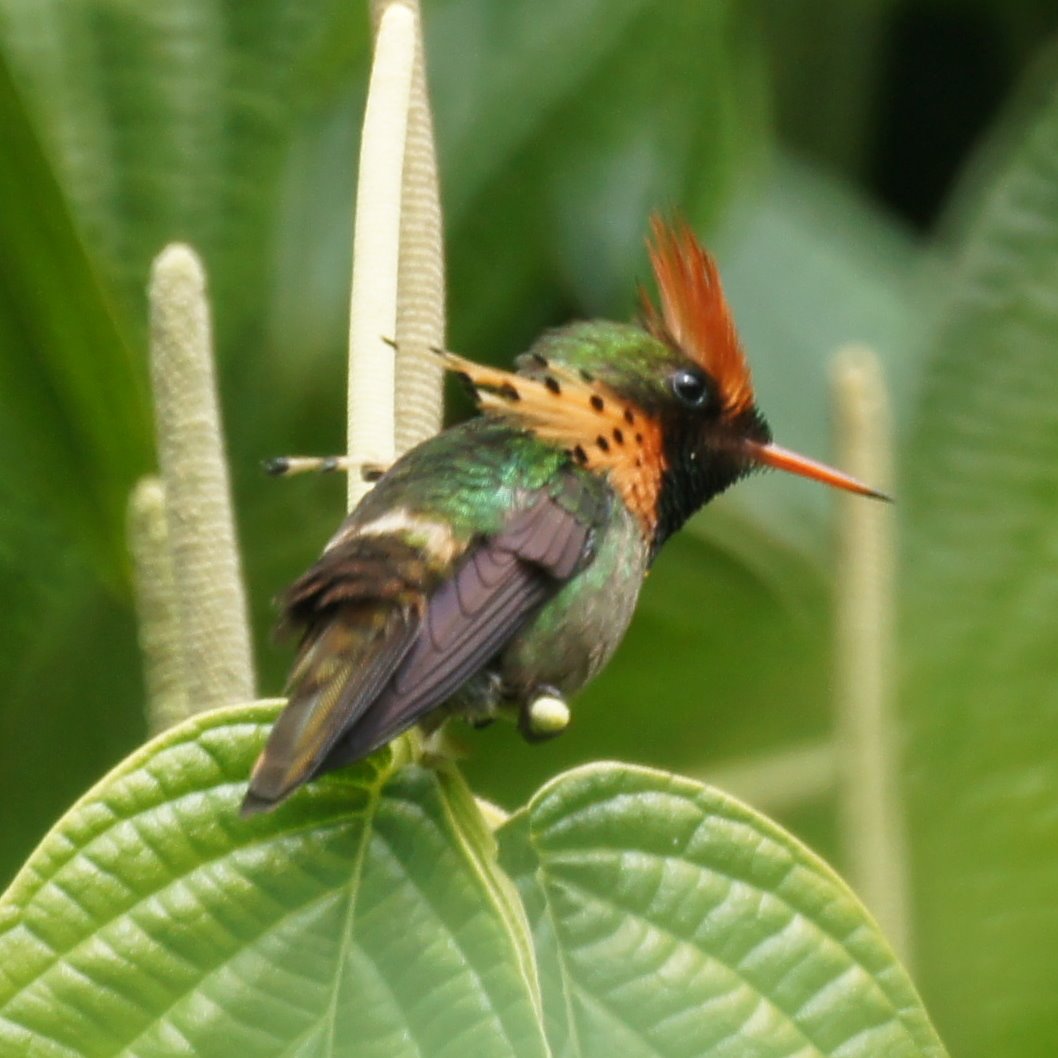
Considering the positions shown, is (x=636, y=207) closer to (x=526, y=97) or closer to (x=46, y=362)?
(x=526, y=97)

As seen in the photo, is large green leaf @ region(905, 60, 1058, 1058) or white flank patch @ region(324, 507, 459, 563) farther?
large green leaf @ region(905, 60, 1058, 1058)

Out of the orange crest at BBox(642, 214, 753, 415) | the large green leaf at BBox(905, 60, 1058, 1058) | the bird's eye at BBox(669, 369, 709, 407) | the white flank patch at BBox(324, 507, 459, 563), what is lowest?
the large green leaf at BBox(905, 60, 1058, 1058)

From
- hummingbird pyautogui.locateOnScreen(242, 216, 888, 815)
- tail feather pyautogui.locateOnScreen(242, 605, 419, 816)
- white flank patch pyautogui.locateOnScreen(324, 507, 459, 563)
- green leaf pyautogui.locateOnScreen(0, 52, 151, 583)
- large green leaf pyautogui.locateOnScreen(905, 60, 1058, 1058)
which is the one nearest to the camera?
tail feather pyautogui.locateOnScreen(242, 605, 419, 816)

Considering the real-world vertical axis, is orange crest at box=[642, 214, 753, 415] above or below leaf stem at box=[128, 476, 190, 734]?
above

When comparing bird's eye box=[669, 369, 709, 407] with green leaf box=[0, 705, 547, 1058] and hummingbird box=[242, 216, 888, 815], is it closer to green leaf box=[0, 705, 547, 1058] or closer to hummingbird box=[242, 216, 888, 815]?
hummingbird box=[242, 216, 888, 815]

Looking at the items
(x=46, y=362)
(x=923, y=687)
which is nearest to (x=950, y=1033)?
(x=923, y=687)

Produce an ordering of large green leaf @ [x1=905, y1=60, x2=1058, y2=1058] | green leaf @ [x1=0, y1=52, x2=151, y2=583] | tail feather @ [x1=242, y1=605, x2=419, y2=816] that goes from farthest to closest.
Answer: large green leaf @ [x1=905, y1=60, x2=1058, y2=1058], green leaf @ [x1=0, y1=52, x2=151, y2=583], tail feather @ [x1=242, y1=605, x2=419, y2=816]

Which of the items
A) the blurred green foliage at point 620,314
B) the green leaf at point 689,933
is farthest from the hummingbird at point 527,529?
the blurred green foliage at point 620,314

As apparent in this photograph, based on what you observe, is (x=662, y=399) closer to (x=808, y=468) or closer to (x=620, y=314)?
(x=808, y=468)

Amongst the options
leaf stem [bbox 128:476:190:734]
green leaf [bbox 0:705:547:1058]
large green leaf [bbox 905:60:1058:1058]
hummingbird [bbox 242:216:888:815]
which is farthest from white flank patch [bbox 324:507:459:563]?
large green leaf [bbox 905:60:1058:1058]
